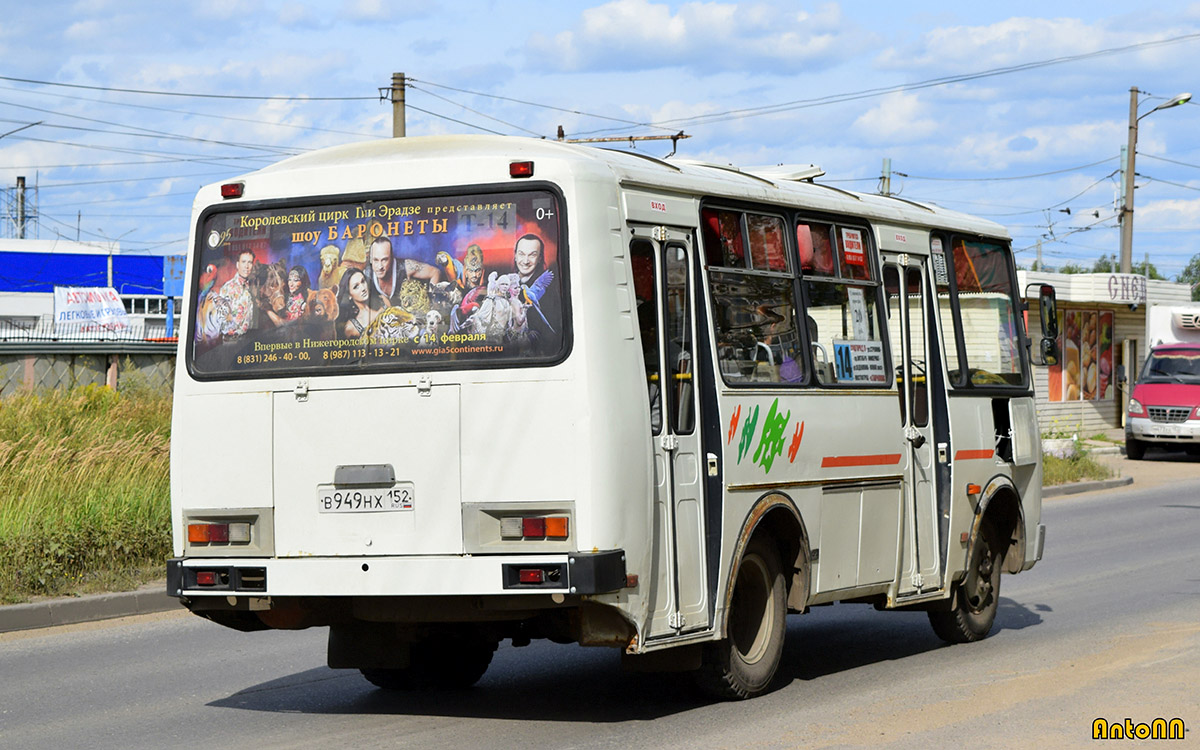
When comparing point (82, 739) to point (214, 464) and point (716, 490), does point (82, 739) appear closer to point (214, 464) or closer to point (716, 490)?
point (214, 464)

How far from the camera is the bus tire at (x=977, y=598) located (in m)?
10.8

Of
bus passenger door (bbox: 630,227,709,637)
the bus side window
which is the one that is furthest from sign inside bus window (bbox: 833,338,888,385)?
the bus side window

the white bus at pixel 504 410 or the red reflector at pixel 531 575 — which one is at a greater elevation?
the white bus at pixel 504 410

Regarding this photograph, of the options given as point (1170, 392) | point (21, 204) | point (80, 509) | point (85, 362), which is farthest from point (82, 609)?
point (21, 204)

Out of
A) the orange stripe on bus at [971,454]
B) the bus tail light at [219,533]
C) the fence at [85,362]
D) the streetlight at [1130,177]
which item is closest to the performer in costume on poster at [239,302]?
the bus tail light at [219,533]

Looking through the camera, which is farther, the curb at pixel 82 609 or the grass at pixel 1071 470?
the grass at pixel 1071 470

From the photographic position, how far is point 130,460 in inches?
607

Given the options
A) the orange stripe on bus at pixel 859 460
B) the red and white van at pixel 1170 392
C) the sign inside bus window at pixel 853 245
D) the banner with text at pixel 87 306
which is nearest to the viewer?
the orange stripe on bus at pixel 859 460

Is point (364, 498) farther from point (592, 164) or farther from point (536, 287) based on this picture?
point (592, 164)

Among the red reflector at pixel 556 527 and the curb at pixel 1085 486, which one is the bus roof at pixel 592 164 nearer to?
the red reflector at pixel 556 527

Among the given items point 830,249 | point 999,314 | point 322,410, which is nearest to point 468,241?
point 322,410

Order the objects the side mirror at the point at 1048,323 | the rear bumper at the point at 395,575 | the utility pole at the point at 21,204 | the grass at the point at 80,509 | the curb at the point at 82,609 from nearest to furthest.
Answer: the rear bumper at the point at 395,575 → the side mirror at the point at 1048,323 → the curb at the point at 82,609 → the grass at the point at 80,509 → the utility pole at the point at 21,204

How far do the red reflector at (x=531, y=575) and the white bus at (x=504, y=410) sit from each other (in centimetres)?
4

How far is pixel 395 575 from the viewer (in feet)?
24.7
